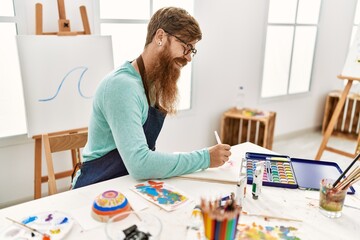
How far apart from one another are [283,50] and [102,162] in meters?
2.85

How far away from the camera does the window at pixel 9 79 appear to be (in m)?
1.98

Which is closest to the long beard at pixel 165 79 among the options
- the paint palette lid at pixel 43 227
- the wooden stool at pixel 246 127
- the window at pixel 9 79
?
the paint palette lid at pixel 43 227

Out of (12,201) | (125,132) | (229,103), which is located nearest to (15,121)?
(12,201)

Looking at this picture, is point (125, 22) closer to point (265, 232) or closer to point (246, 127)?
point (246, 127)

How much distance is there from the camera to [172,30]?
1.21 metres

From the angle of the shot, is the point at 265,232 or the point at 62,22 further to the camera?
the point at 62,22

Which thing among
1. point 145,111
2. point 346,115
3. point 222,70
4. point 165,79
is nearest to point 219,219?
point 145,111

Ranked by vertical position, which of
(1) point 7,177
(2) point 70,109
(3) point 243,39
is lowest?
(1) point 7,177

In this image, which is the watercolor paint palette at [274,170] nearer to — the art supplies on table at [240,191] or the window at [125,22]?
the art supplies on table at [240,191]

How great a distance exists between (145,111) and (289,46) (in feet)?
9.25

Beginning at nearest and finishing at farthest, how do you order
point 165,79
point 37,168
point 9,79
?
point 165,79 → point 37,168 → point 9,79

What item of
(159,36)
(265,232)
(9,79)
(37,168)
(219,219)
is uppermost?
(159,36)

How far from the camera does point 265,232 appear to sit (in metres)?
0.93

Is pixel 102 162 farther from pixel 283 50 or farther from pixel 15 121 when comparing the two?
pixel 283 50
